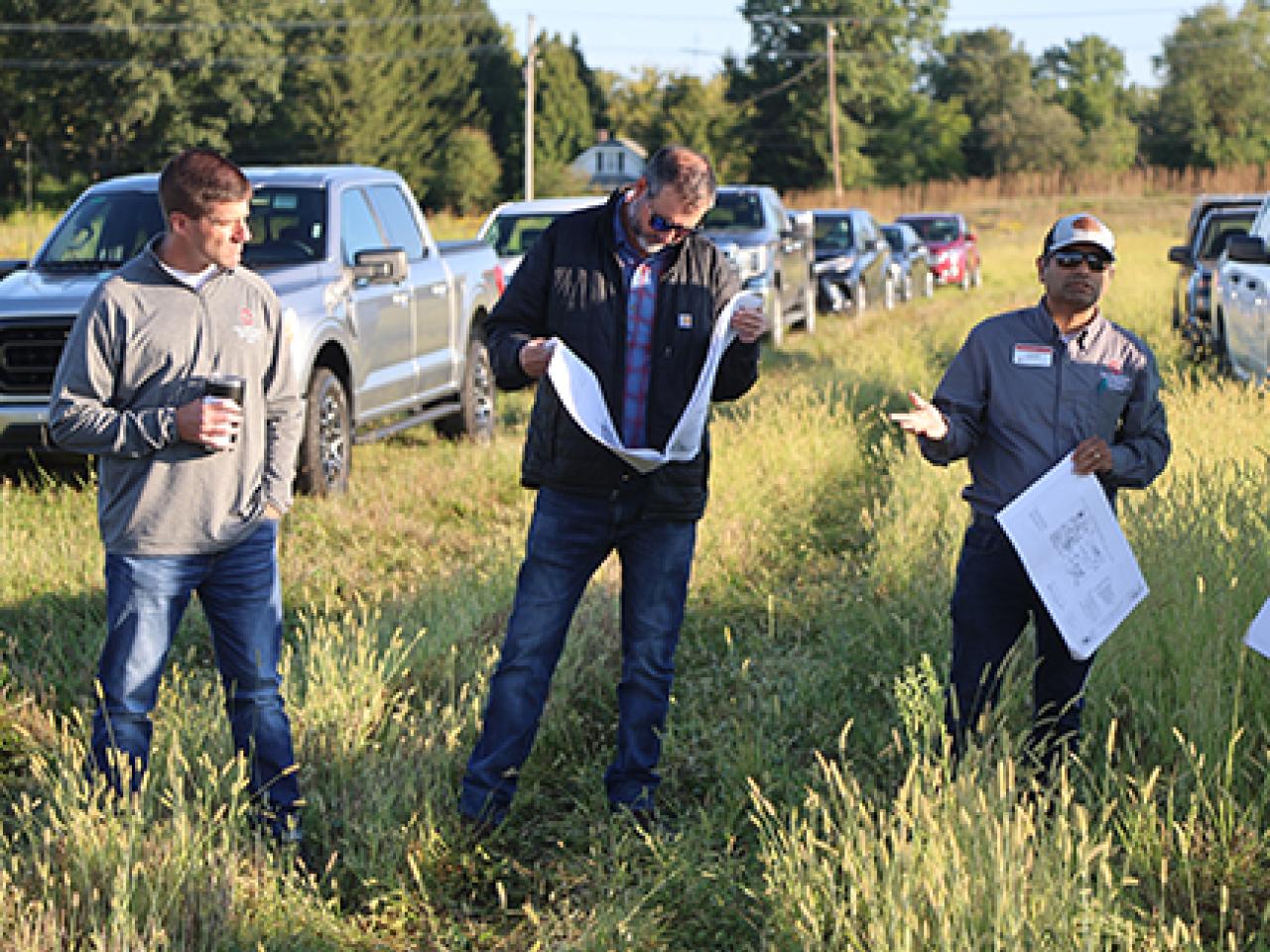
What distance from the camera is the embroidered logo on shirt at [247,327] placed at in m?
4.44

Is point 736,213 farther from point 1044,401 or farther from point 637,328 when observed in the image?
point 1044,401

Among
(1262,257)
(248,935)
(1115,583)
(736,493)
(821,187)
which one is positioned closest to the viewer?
(248,935)

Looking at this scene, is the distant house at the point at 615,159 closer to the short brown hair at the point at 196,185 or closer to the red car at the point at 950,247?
the red car at the point at 950,247

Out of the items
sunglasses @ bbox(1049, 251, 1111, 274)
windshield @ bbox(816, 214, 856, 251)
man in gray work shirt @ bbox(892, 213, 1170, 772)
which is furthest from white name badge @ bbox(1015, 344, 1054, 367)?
windshield @ bbox(816, 214, 856, 251)

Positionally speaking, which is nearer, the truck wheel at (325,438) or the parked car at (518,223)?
the truck wheel at (325,438)

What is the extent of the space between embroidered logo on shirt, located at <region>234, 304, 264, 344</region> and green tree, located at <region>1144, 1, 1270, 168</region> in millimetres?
98659

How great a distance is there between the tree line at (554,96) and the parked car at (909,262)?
3821 cm

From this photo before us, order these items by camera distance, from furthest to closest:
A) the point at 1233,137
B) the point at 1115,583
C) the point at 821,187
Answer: the point at 1233,137 → the point at 821,187 → the point at 1115,583

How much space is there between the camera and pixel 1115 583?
4496 millimetres

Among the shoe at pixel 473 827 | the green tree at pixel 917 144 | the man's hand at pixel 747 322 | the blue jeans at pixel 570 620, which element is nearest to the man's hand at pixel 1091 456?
the man's hand at pixel 747 322

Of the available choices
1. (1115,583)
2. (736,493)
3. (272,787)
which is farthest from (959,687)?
(736,493)

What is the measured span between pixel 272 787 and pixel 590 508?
Answer: 3.88 ft

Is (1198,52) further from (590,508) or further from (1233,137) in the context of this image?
(590,508)

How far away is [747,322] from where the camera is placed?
15.0 feet
